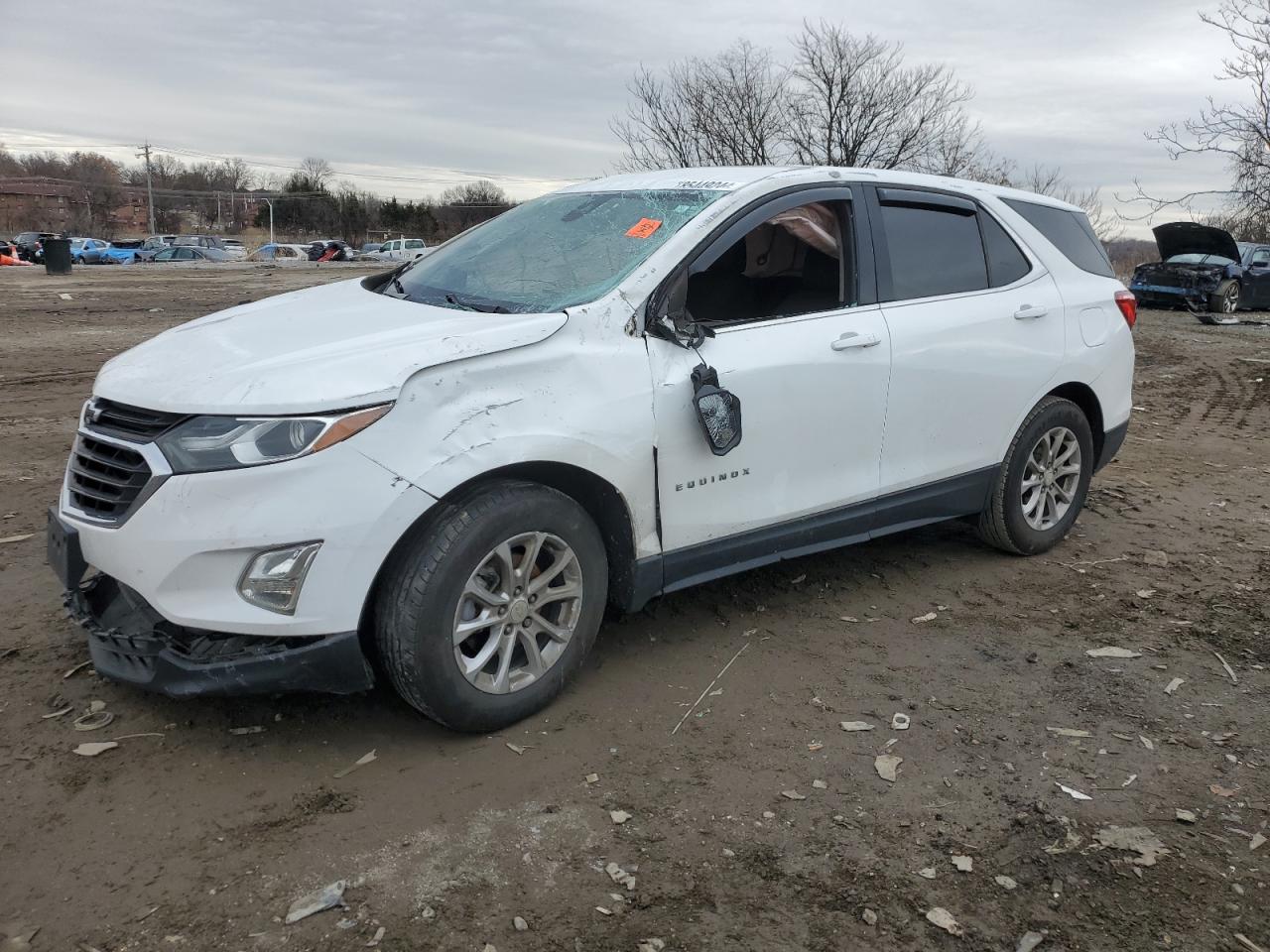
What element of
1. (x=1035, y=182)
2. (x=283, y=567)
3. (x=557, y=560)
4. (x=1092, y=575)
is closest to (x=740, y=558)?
(x=557, y=560)

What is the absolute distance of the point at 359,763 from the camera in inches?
127

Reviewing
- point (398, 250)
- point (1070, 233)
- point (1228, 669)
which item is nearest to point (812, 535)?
point (1228, 669)

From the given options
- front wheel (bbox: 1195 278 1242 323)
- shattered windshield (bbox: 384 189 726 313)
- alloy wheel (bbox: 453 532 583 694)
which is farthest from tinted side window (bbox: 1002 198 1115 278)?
front wheel (bbox: 1195 278 1242 323)

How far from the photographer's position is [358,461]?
2.94 m

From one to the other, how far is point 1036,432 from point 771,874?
9.95 ft

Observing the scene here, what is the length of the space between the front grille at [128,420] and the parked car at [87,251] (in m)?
46.1

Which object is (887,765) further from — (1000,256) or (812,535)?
(1000,256)

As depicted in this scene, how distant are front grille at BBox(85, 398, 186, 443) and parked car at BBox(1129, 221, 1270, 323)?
1985 centimetres

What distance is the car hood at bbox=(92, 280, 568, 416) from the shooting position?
2.97 metres

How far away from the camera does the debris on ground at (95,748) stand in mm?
3213

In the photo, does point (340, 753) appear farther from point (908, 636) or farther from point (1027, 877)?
point (908, 636)

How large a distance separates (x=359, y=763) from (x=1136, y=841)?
2.32 meters

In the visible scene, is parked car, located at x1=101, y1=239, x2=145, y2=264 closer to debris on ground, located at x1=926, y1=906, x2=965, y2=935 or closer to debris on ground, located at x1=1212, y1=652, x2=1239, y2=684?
debris on ground, located at x1=1212, y1=652, x2=1239, y2=684

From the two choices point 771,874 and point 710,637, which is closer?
point 771,874
